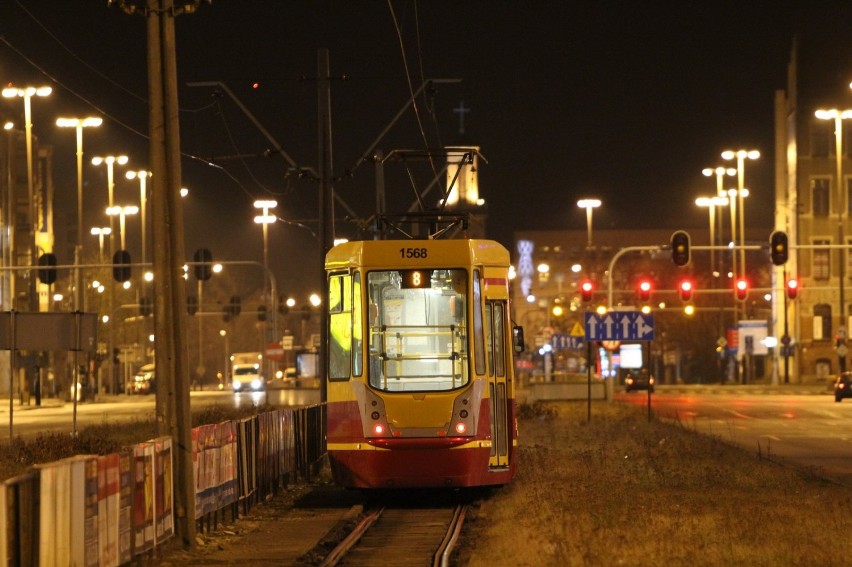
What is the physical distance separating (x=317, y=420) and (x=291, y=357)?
99.9 metres

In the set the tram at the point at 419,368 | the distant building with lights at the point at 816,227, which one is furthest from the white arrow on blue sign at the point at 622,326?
the distant building with lights at the point at 816,227

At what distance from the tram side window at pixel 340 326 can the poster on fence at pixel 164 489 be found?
4.80 meters

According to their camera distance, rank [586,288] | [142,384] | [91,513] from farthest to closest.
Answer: [142,384]
[586,288]
[91,513]

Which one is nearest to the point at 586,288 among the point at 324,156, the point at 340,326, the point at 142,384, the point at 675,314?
the point at 324,156

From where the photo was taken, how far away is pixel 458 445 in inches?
723

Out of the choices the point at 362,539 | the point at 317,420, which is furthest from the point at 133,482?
the point at 317,420

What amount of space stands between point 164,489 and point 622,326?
24487mm

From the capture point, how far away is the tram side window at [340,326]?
19.1m

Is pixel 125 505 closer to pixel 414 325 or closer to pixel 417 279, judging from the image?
pixel 414 325

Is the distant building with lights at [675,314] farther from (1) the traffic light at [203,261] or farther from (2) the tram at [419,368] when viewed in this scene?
(2) the tram at [419,368]

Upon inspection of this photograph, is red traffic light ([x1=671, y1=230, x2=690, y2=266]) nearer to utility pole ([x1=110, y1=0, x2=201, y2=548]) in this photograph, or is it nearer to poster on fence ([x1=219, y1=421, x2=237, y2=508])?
A: poster on fence ([x1=219, y1=421, x2=237, y2=508])

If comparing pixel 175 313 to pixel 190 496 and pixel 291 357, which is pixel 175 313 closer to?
pixel 190 496

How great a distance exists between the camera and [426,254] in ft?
62.1

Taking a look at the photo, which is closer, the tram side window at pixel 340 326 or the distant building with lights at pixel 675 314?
the tram side window at pixel 340 326
